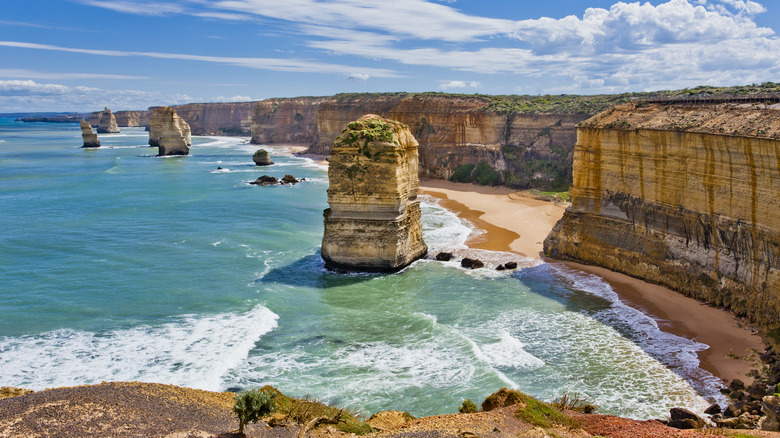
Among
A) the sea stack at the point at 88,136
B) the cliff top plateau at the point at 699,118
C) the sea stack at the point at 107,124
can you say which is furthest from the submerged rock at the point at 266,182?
the sea stack at the point at 107,124

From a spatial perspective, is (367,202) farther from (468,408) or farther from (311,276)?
(468,408)

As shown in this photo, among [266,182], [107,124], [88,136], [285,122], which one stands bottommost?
[266,182]

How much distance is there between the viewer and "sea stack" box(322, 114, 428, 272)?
27.2 meters

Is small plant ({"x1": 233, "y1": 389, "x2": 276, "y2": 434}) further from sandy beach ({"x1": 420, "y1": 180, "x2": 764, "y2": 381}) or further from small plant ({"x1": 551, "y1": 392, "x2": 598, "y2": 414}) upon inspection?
sandy beach ({"x1": 420, "y1": 180, "x2": 764, "y2": 381})

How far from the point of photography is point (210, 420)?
11.5 meters

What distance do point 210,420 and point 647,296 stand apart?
1875 cm

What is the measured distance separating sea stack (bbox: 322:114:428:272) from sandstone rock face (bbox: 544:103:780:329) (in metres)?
9.04

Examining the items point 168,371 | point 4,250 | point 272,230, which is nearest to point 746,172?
point 168,371

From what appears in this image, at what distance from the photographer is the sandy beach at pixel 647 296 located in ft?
59.0

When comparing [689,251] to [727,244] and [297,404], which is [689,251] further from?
[297,404]

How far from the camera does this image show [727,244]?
2120 cm

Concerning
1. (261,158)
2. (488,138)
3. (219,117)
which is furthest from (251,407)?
(219,117)

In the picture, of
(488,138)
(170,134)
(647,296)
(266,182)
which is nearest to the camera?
(647,296)

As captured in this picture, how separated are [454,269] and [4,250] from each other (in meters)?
23.9
